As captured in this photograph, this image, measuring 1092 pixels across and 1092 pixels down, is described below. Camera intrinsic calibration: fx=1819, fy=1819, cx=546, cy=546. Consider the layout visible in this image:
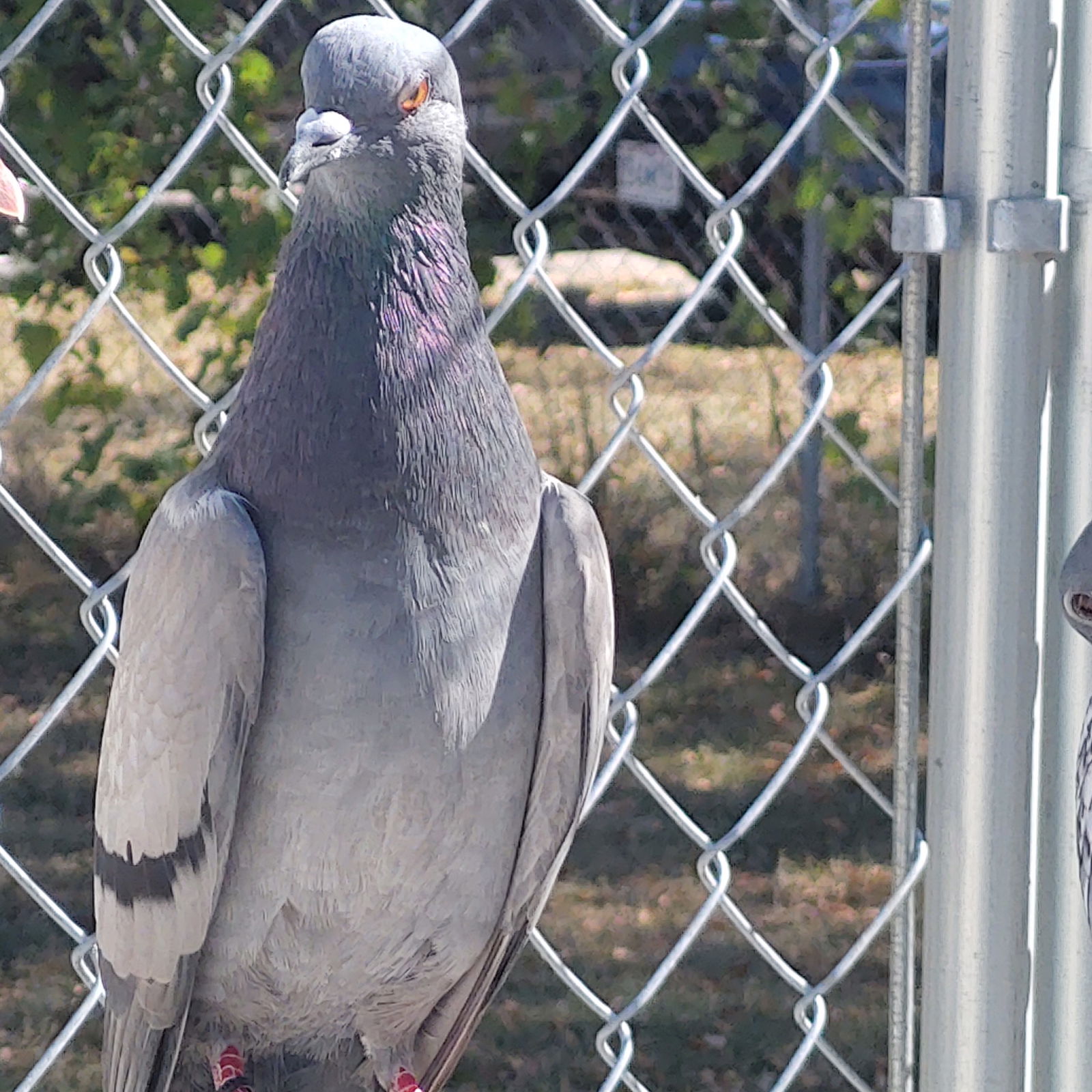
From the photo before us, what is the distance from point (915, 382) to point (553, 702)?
1.37 ft

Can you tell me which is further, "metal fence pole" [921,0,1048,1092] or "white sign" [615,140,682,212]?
"white sign" [615,140,682,212]

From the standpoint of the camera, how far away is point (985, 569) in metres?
1.55

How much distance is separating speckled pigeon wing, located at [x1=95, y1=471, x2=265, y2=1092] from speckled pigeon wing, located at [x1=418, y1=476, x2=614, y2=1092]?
10.4 inches

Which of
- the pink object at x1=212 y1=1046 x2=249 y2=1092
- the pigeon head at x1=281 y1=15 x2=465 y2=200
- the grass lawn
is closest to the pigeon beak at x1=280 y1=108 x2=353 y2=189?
the pigeon head at x1=281 y1=15 x2=465 y2=200

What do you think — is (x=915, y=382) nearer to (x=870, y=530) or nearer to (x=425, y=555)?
(x=425, y=555)

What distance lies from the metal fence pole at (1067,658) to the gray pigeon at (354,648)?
1.28 feet

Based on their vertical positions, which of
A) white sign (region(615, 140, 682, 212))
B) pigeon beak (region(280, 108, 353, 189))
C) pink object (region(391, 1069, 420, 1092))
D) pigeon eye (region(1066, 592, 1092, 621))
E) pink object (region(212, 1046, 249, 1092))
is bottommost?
pink object (region(391, 1069, 420, 1092))

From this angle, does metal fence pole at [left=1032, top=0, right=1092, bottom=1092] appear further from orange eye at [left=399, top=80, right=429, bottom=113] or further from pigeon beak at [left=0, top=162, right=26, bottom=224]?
pigeon beak at [left=0, top=162, right=26, bottom=224]

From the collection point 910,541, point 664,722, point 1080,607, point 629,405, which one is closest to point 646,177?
point 664,722

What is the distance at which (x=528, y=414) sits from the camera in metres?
6.26

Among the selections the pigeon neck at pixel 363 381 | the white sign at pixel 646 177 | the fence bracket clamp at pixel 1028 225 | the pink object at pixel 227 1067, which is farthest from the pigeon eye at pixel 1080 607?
the white sign at pixel 646 177

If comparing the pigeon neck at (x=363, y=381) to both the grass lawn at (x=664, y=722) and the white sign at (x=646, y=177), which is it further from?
the white sign at (x=646, y=177)

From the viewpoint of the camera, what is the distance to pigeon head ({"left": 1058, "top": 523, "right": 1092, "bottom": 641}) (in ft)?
4.53

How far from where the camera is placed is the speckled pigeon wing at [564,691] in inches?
61.0
